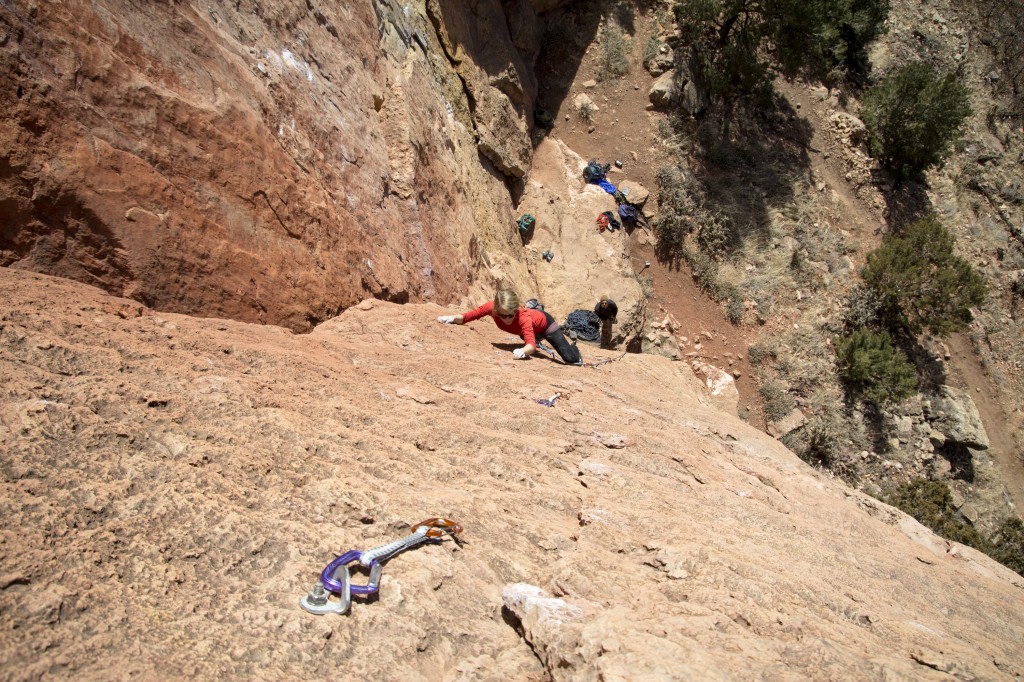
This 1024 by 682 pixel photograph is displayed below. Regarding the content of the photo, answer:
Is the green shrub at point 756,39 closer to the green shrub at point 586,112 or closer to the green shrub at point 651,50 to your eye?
the green shrub at point 651,50

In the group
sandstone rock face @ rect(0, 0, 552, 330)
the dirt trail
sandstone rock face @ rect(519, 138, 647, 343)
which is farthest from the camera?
the dirt trail

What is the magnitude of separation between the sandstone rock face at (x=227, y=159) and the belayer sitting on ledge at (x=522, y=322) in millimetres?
779

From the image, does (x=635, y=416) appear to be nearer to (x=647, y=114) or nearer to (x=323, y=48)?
(x=323, y=48)

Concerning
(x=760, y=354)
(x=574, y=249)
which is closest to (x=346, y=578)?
(x=574, y=249)

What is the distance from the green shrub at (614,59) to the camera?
16.4m

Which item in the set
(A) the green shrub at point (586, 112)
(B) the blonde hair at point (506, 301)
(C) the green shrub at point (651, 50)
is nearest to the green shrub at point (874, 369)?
(A) the green shrub at point (586, 112)

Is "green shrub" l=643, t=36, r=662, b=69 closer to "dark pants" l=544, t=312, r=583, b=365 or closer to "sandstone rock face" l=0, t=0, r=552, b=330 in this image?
"sandstone rock face" l=0, t=0, r=552, b=330

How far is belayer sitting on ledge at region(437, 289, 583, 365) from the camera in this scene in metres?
6.48

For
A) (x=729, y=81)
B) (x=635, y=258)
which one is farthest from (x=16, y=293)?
(x=729, y=81)

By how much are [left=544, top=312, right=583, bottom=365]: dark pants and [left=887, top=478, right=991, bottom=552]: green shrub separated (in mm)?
8952

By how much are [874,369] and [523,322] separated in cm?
1148

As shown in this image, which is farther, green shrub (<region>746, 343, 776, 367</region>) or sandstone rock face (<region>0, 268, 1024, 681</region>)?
green shrub (<region>746, 343, 776, 367</region>)

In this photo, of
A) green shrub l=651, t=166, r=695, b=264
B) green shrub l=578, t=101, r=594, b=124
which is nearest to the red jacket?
green shrub l=651, t=166, r=695, b=264

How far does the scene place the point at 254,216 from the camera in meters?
5.09
